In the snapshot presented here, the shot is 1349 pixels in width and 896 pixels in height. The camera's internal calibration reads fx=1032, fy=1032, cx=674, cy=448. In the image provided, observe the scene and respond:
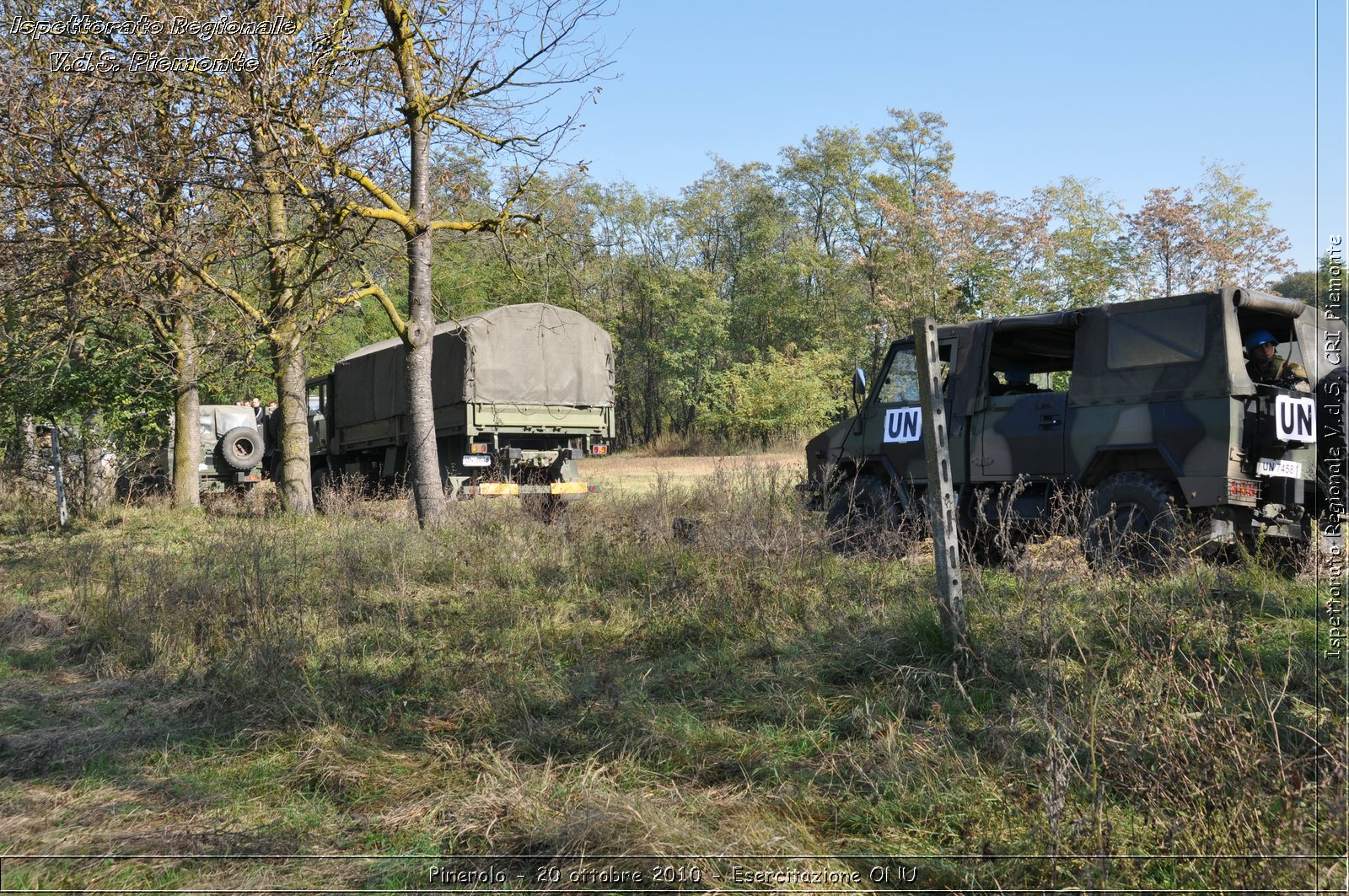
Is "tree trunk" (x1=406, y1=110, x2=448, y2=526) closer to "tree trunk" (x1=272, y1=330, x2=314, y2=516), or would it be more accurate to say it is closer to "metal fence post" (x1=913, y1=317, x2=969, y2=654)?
"tree trunk" (x1=272, y1=330, x2=314, y2=516)

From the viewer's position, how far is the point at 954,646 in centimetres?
516

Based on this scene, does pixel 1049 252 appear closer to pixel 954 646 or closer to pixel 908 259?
pixel 908 259

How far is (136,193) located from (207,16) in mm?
2438

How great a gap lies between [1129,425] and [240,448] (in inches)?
632

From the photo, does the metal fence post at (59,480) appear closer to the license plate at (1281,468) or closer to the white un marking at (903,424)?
the white un marking at (903,424)

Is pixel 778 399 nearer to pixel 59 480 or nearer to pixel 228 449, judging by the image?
pixel 228 449

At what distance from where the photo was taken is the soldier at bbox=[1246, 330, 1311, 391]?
800cm

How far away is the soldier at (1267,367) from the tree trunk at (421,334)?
316 inches

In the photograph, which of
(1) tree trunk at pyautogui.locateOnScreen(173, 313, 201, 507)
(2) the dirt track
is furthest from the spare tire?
(2) the dirt track

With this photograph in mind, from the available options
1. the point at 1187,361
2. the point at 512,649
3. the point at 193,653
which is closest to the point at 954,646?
the point at 512,649

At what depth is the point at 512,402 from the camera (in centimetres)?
1630

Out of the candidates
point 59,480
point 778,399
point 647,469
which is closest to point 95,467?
point 59,480

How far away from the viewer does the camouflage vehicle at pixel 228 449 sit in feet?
62.1

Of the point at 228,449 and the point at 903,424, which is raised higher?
the point at 903,424
